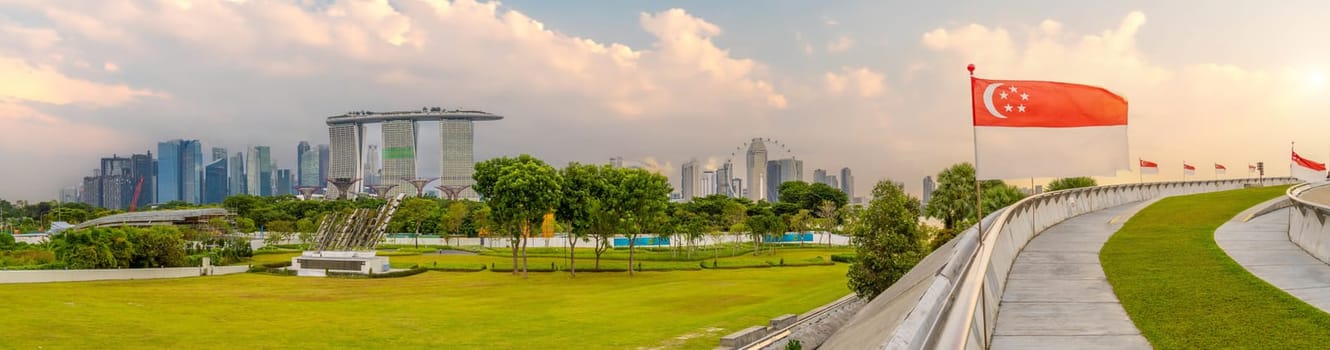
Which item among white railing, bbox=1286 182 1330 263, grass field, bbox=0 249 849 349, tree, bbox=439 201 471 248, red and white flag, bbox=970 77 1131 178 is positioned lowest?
grass field, bbox=0 249 849 349

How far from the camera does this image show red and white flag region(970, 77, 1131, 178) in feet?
40.8

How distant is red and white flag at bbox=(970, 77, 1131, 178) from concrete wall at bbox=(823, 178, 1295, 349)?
0.95 metres

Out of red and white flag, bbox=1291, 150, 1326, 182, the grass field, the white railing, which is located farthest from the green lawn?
red and white flag, bbox=1291, 150, 1326, 182

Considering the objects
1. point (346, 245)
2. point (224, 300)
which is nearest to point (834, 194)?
point (346, 245)

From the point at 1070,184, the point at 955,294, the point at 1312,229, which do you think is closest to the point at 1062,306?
the point at 955,294

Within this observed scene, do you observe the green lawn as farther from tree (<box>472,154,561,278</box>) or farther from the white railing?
tree (<box>472,154,561,278</box>)

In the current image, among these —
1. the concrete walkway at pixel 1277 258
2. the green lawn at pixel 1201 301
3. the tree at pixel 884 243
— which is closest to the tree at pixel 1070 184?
the tree at pixel 884 243

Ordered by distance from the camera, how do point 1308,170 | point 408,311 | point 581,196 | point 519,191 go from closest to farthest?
point 408,311 → point 1308,170 → point 519,191 → point 581,196

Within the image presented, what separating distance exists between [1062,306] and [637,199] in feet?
197

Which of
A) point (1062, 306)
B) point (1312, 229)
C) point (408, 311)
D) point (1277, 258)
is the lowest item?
point (408, 311)

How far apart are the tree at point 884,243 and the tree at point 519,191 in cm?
3818

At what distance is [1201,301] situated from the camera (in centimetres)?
1189

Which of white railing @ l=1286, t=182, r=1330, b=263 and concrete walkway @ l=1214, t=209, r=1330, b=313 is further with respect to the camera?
white railing @ l=1286, t=182, r=1330, b=263

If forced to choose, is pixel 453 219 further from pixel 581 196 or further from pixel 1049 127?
pixel 1049 127
